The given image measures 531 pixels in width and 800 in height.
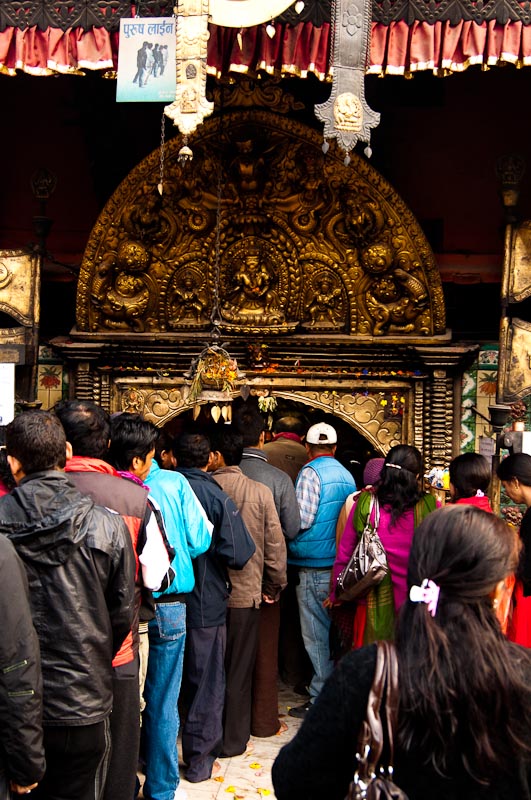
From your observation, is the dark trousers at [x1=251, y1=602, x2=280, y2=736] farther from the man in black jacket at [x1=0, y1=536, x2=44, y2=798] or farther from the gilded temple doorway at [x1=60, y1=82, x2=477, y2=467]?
the man in black jacket at [x1=0, y1=536, x2=44, y2=798]

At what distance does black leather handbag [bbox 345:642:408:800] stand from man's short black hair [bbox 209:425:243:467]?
11.7 feet

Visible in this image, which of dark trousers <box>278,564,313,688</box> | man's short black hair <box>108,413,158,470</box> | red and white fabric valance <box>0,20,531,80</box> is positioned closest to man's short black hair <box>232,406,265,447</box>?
dark trousers <box>278,564,313,688</box>

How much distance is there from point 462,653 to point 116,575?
66.5 inches

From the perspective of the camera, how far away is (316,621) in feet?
19.8

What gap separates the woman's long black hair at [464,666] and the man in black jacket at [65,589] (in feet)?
5.01

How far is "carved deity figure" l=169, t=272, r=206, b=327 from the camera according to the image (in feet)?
24.6

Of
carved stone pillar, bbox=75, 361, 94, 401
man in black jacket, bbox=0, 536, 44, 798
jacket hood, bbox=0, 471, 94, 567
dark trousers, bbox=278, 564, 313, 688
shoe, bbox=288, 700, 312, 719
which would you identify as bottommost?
shoe, bbox=288, 700, 312, 719

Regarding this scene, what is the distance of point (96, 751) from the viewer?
11.3 ft

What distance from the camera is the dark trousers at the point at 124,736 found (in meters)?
3.96

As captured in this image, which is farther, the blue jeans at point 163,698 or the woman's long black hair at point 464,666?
the blue jeans at point 163,698

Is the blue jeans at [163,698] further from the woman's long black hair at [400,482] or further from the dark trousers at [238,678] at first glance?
the woman's long black hair at [400,482]

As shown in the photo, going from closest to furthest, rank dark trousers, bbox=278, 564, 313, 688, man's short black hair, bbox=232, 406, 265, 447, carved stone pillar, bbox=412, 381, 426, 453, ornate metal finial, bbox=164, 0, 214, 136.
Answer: ornate metal finial, bbox=164, 0, 214, 136
man's short black hair, bbox=232, 406, 265, 447
dark trousers, bbox=278, 564, 313, 688
carved stone pillar, bbox=412, 381, 426, 453

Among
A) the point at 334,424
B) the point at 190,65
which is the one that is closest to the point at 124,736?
the point at 190,65

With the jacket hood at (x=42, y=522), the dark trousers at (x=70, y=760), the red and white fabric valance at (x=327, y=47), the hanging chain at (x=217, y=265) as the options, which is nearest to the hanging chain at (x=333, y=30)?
the red and white fabric valance at (x=327, y=47)
